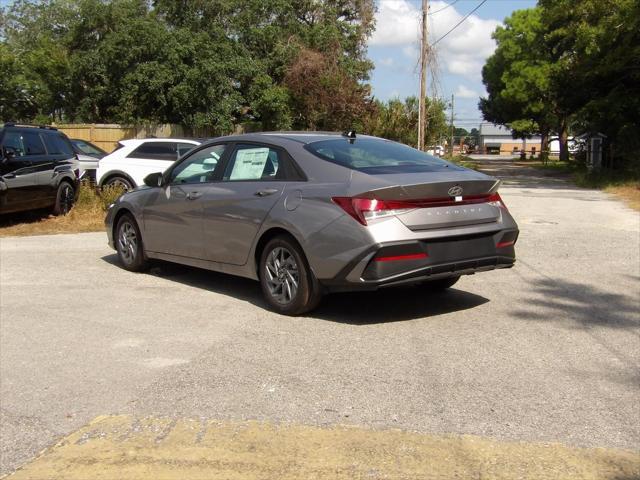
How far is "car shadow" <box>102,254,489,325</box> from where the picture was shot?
662 cm

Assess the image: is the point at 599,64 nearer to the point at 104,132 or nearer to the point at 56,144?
the point at 104,132

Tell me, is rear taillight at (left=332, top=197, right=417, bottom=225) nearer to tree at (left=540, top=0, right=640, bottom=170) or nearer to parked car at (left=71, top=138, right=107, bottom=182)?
parked car at (left=71, top=138, right=107, bottom=182)

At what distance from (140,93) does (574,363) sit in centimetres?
2619

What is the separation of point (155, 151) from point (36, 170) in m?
3.28

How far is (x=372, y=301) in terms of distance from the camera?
7211mm

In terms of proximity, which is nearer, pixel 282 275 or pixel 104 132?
pixel 282 275

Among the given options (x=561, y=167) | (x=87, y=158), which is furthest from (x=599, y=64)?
(x=87, y=158)

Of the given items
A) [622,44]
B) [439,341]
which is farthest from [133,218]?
[622,44]

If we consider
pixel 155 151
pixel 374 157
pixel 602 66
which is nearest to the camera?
pixel 374 157

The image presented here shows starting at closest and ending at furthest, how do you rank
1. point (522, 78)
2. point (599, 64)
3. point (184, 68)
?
point (599, 64) < point (184, 68) < point (522, 78)

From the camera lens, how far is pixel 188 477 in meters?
3.51

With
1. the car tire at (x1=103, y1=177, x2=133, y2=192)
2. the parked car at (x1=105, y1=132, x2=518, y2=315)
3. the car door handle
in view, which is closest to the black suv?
the car tire at (x1=103, y1=177, x2=133, y2=192)

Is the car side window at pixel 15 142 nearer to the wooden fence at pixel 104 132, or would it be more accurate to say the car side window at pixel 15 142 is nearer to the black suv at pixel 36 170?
the black suv at pixel 36 170

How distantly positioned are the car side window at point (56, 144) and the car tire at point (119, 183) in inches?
56.5
